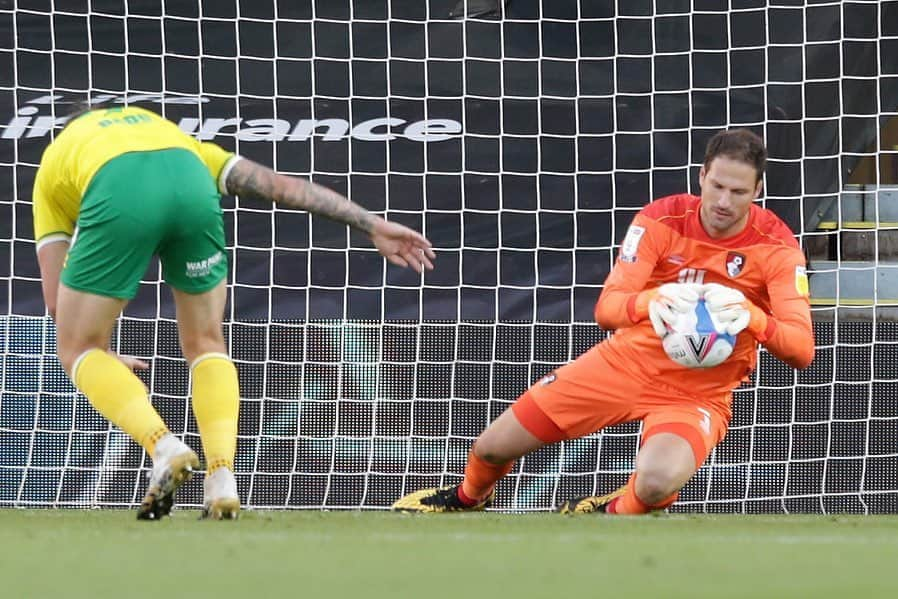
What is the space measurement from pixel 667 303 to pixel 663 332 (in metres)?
0.09

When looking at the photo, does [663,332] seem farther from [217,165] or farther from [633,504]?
[217,165]

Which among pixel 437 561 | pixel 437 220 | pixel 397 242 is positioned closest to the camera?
pixel 437 561

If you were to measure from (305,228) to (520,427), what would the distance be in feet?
7.07

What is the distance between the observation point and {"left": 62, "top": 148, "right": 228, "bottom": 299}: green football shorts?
3.93m

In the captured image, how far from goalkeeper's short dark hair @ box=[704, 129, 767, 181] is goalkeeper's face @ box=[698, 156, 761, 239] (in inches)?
0.6

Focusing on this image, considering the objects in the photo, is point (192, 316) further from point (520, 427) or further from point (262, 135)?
point (262, 135)

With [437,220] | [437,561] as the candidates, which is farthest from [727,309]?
[437,220]

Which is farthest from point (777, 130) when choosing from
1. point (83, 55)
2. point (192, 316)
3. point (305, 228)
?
point (192, 316)

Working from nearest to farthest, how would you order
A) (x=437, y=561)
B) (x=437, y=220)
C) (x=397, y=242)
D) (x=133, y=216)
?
(x=437, y=561), (x=133, y=216), (x=397, y=242), (x=437, y=220)

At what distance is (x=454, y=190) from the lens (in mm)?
6883

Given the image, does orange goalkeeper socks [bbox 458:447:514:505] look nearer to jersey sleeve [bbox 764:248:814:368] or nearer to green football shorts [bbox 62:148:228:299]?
jersey sleeve [bbox 764:248:814:368]

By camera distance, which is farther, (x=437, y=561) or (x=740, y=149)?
(x=740, y=149)

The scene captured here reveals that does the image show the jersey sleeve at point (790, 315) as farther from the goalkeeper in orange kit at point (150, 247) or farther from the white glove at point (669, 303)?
the goalkeeper in orange kit at point (150, 247)

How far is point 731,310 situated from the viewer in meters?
4.57
